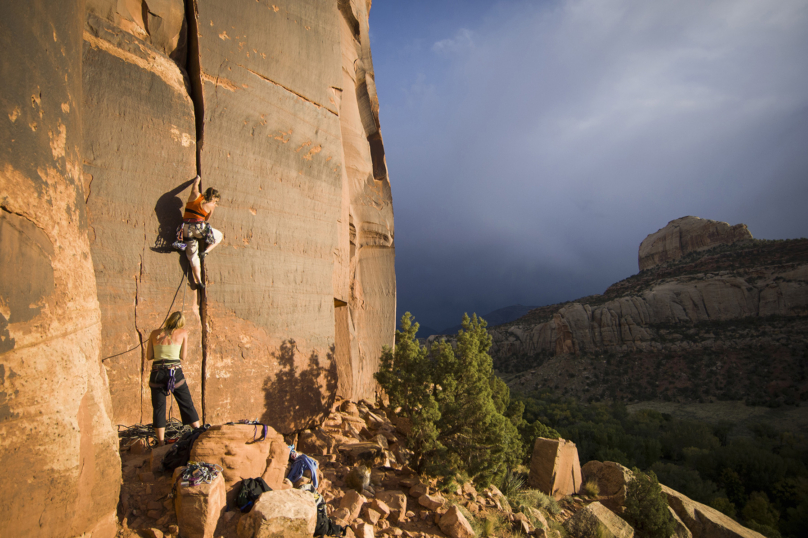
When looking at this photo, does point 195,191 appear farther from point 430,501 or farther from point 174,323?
point 430,501

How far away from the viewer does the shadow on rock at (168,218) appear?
18.9 ft

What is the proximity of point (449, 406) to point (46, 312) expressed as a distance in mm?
5796

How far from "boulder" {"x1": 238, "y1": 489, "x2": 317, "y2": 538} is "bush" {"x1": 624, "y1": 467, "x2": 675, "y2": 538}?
9.29m

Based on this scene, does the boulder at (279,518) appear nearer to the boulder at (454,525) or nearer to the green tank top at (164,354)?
the green tank top at (164,354)

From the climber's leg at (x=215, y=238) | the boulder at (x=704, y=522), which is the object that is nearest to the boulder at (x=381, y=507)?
the climber's leg at (x=215, y=238)

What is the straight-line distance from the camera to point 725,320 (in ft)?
129

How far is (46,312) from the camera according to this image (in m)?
3.23

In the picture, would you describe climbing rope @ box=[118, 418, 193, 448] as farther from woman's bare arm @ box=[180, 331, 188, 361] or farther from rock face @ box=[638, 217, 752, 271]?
rock face @ box=[638, 217, 752, 271]

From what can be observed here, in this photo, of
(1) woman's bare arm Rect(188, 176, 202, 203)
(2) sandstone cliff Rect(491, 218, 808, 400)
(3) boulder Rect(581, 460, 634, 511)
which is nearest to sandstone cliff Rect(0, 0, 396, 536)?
(1) woman's bare arm Rect(188, 176, 202, 203)

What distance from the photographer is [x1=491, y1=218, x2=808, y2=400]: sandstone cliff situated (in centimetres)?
3156

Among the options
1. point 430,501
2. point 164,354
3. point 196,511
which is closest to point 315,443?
point 430,501

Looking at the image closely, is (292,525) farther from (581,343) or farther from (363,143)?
(581,343)

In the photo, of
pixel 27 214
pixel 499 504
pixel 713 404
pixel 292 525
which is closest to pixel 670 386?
pixel 713 404

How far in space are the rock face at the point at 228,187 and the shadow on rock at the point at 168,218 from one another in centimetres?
2
